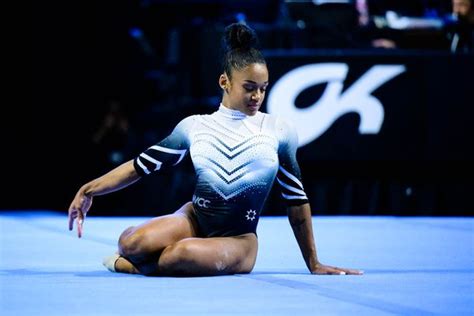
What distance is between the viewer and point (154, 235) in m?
3.90

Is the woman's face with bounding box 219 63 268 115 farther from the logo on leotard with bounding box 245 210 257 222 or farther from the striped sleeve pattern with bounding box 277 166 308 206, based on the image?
the logo on leotard with bounding box 245 210 257 222

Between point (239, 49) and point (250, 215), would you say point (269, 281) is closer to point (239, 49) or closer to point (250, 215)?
point (250, 215)

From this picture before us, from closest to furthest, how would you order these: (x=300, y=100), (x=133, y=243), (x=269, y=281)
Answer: (x=269, y=281), (x=133, y=243), (x=300, y=100)

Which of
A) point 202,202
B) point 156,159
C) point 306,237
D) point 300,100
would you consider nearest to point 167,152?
point 156,159

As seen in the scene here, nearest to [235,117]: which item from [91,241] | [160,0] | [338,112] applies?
[91,241]

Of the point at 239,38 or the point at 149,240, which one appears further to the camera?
the point at 239,38

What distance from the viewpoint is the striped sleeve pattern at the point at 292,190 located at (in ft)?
13.3

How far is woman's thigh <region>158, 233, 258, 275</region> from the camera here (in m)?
3.86

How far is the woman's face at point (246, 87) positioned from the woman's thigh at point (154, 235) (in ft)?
1.81

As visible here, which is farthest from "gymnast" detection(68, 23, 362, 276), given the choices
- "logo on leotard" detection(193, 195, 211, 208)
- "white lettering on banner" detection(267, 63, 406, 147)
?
"white lettering on banner" detection(267, 63, 406, 147)

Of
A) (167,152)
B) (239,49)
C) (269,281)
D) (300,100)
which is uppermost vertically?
(300,100)

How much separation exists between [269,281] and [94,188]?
832mm

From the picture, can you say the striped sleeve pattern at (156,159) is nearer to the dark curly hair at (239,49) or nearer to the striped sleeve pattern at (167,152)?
the striped sleeve pattern at (167,152)

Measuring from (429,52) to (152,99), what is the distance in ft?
13.7
